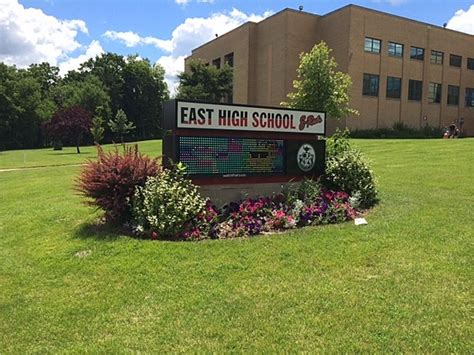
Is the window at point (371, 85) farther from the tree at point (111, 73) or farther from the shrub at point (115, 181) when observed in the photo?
the tree at point (111, 73)

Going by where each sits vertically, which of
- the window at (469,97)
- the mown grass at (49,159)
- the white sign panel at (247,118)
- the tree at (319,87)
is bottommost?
the mown grass at (49,159)

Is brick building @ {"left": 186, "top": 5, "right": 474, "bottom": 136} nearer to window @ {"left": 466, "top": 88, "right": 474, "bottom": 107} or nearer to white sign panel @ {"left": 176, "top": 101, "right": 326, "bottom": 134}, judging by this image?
window @ {"left": 466, "top": 88, "right": 474, "bottom": 107}

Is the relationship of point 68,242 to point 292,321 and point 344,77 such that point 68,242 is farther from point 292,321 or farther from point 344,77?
point 344,77

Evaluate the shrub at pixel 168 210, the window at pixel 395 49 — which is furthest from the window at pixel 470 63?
the shrub at pixel 168 210

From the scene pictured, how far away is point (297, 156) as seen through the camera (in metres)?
9.32

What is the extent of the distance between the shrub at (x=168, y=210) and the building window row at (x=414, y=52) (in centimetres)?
4205

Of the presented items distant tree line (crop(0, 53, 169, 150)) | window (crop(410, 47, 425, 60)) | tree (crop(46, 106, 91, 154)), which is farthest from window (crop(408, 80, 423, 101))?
distant tree line (crop(0, 53, 169, 150))

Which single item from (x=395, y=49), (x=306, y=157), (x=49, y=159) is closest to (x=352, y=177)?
(x=306, y=157)

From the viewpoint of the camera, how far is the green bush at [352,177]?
9297 millimetres

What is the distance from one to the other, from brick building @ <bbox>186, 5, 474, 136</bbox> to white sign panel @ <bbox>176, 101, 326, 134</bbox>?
120ft

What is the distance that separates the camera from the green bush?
30.5 ft

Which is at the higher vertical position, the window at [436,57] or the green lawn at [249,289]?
the window at [436,57]

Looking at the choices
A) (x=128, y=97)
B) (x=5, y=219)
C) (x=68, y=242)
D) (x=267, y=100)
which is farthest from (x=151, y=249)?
(x=128, y=97)

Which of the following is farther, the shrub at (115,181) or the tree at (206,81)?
the tree at (206,81)
